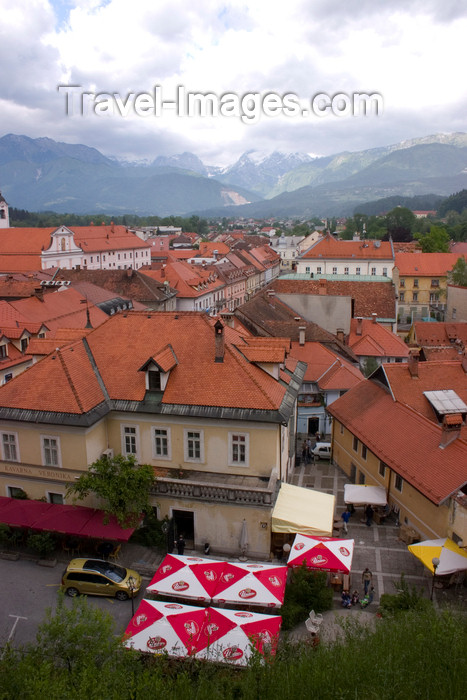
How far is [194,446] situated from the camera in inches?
1034

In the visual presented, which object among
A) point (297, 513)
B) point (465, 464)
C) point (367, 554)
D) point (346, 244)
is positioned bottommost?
point (367, 554)

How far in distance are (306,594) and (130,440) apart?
11543 millimetres

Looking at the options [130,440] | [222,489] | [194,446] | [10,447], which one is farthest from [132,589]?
[10,447]

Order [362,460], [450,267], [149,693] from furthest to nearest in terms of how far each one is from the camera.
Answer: [450,267] < [362,460] < [149,693]

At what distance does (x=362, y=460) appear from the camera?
108ft

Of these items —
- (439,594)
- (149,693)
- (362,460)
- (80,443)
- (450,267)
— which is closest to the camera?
(149,693)

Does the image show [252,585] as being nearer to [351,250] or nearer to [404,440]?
[404,440]

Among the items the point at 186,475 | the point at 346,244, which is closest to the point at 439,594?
the point at 186,475

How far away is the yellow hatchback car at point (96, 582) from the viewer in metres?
21.4

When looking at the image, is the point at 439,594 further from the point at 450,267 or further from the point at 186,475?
the point at 450,267

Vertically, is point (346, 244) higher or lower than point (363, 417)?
higher

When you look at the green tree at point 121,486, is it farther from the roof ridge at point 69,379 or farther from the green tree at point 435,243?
the green tree at point 435,243

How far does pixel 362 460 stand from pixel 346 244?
8371 cm

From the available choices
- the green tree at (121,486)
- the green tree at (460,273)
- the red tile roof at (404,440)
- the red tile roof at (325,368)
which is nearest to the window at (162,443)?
the green tree at (121,486)
